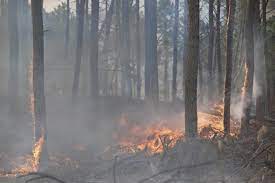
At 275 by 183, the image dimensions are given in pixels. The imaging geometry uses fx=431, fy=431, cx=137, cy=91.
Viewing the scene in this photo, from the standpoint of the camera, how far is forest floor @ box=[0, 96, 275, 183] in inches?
349

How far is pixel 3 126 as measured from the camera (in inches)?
922

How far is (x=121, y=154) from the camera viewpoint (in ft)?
55.1

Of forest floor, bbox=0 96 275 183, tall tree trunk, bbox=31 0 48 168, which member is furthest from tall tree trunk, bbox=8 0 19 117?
tall tree trunk, bbox=31 0 48 168

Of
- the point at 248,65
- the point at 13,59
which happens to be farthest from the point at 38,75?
the point at 13,59

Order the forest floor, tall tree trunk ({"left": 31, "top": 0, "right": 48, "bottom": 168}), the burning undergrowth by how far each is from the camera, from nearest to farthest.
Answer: the forest floor < tall tree trunk ({"left": 31, "top": 0, "right": 48, "bottom": 168}) < the burning undergrowth

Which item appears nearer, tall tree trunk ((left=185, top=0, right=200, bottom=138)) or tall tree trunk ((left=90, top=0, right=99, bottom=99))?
tall tree trunk ((left=185, top=0, right=200, bottom=138))

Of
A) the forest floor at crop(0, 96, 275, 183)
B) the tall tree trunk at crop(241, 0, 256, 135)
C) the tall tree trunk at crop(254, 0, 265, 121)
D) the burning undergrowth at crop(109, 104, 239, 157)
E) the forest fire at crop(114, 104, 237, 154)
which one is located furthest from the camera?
the forest fire at crop(114, 104, 237, 154)

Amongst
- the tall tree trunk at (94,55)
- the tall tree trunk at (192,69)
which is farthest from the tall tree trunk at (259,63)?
the tall tree trunk at (94,55)

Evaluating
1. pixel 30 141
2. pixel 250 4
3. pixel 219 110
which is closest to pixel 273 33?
pixel 219 110

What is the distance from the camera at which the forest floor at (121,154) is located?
888 cm

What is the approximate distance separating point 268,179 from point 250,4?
856 cm

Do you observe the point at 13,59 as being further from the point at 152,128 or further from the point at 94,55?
the point at 152,128

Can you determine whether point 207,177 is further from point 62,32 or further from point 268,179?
point 62,32

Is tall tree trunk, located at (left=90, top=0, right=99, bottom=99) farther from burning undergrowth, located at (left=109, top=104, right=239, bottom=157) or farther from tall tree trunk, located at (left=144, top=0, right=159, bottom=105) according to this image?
tall tree trunk, located at (left=144, top=0, right=159, bottom=105)
